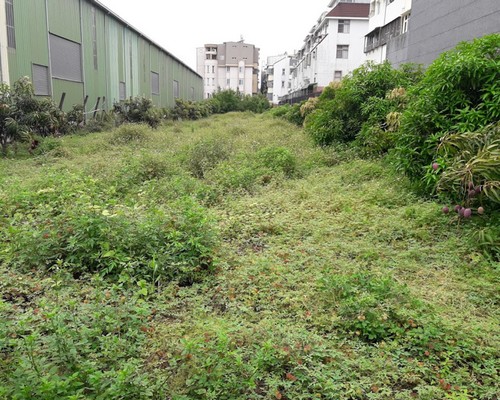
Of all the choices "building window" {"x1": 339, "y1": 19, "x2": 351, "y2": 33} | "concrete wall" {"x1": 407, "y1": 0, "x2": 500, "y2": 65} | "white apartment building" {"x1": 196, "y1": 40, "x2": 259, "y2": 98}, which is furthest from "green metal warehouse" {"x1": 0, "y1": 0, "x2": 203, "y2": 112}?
"white apartment building" {"x1": 196, "y1": 40, "x2": 259, "y2": 98}

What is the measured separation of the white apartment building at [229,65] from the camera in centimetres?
6919

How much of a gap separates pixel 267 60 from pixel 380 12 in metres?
63.0

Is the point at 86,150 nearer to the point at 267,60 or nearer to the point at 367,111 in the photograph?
the point at 367,111

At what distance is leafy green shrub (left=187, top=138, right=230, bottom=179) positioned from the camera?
8438 millimetres

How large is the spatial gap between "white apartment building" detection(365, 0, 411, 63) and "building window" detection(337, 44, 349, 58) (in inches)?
274

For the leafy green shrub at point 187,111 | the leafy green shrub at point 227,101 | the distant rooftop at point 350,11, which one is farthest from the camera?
the leafy green shrub at point 227,101

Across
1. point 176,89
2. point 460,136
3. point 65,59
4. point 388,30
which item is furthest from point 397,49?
point 176,89

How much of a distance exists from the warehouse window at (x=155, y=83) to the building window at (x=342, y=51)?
14.4m

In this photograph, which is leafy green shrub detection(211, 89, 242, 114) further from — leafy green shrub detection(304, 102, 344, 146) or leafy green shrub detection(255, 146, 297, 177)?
leafy green shrub detection(255, 146, 297, 177)

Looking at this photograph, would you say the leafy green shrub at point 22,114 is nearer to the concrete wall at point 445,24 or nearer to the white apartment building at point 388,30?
the concrete wall at point 445,24

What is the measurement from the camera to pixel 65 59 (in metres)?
15.9

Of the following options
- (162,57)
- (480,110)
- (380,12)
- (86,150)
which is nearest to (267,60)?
(162,57)

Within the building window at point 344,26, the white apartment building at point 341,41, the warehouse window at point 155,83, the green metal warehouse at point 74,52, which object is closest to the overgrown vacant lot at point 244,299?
the green metal warehouse at point 74,52

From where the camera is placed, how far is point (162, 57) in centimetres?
3297
